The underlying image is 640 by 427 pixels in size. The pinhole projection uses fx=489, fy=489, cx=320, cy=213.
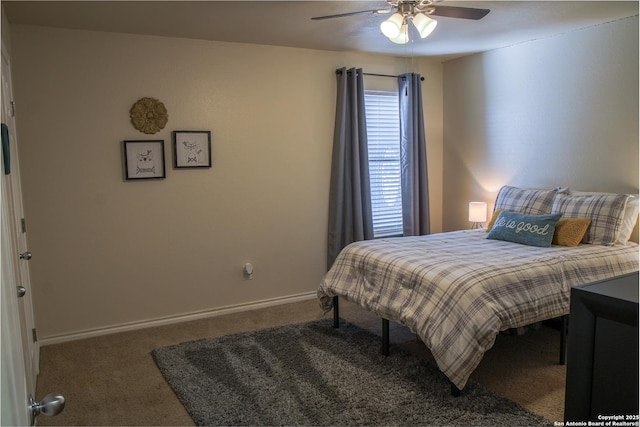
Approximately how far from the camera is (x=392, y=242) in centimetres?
382

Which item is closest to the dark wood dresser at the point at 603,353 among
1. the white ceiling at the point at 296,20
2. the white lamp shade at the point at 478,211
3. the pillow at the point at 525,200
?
the white ceiling at the point at 296,20

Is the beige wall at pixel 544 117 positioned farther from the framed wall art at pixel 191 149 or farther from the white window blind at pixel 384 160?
the framed wall art at pixel 191 149

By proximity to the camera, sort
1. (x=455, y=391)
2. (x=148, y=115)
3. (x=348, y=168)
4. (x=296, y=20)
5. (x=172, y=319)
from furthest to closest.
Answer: (x=348, y=168), (x=172, y=319), (x=148, y=115), (x=296, y=20), (x=455, y=391)

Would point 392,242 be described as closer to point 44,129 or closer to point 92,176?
point 92,176

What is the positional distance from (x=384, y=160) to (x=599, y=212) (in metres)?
2.06

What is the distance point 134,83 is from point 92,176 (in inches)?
31.3

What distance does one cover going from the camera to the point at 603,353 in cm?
99

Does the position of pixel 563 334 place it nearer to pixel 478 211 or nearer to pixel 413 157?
pixel 478 211

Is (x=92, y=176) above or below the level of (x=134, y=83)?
below

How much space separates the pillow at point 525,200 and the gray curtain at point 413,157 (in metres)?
0.83

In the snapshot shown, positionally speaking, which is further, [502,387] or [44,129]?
[44,129]

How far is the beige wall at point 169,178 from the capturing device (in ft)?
11.9

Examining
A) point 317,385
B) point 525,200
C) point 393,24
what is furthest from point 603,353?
point 525,200

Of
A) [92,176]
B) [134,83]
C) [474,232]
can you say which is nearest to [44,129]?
[92,176]
